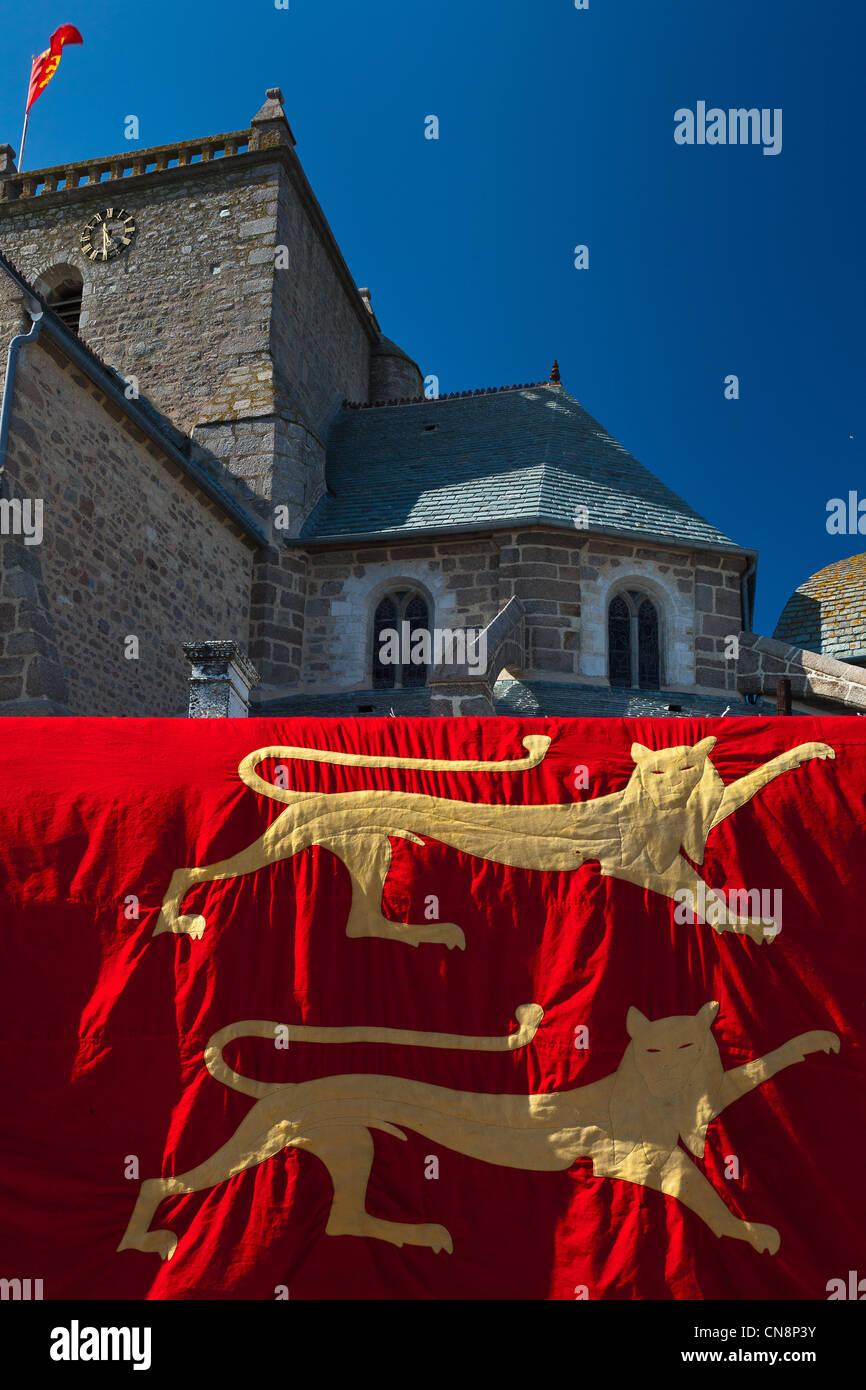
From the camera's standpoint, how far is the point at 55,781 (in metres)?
4.57

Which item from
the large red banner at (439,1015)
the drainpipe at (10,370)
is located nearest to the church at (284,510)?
the drainpipe at (10,370)

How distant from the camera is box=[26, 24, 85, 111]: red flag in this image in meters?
17.1

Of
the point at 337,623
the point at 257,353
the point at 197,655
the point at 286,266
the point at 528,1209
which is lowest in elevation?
the point at 528,1209

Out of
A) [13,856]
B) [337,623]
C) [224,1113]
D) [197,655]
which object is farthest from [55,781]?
[337,623]

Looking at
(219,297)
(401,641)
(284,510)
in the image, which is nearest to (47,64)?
(219,297)

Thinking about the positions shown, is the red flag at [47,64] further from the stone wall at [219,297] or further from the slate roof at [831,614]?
the slate roof at [831,614]

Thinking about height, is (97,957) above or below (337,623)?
below

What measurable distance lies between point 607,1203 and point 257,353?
1280 cm

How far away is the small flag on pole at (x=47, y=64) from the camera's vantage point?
17.0 meters

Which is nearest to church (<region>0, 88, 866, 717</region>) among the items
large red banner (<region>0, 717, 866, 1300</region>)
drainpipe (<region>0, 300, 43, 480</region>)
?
drainpipe (<region>0, 300, 43, 480</region>)

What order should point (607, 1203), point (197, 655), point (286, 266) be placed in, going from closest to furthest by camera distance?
point (607, 1203)
point (197, 655)
point (286, 266)

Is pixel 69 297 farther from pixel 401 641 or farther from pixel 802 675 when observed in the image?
pixel 802 675

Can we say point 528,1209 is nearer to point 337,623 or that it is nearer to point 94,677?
point 94,677

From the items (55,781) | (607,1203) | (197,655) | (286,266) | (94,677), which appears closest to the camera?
(607,1203)
